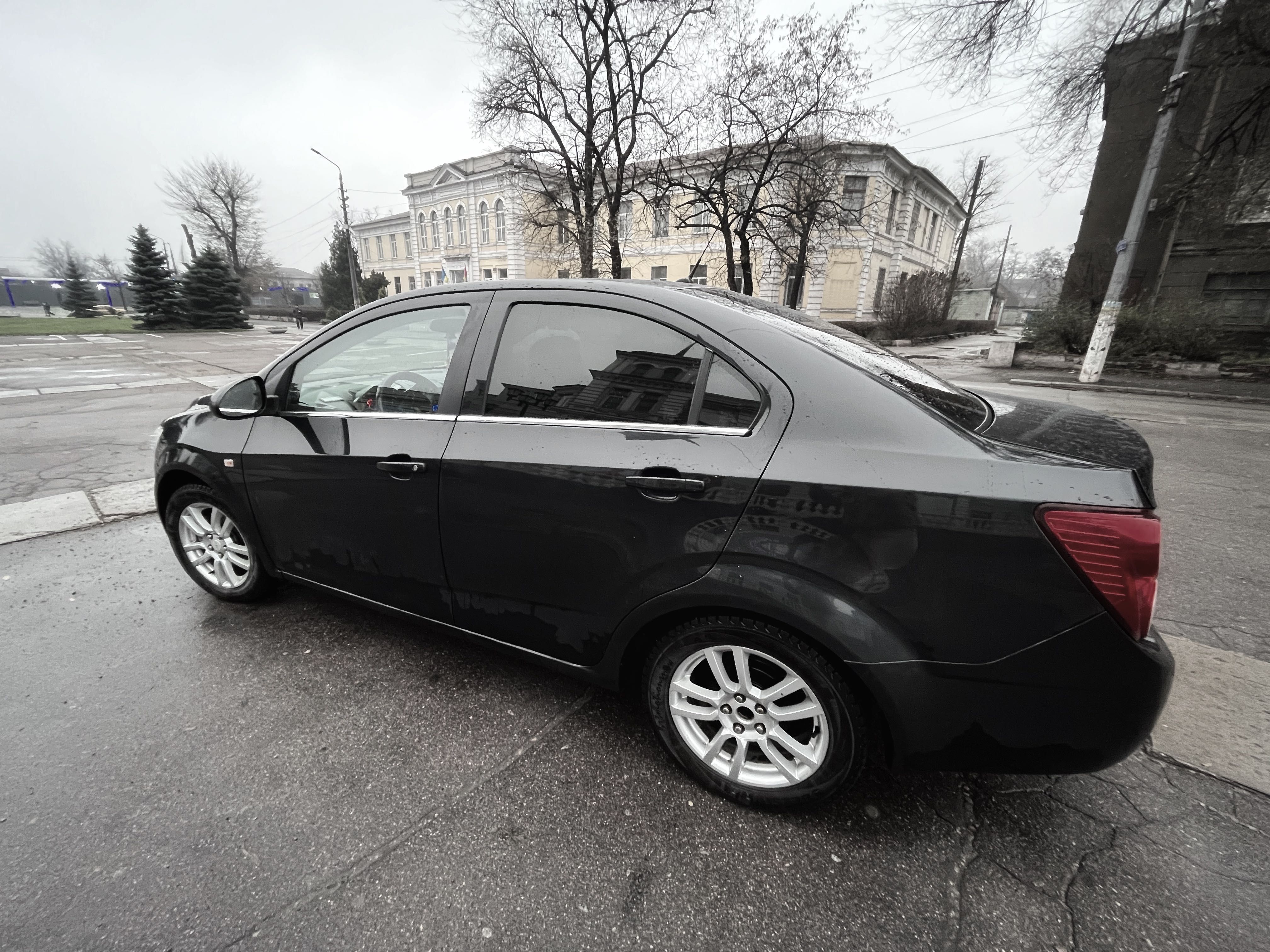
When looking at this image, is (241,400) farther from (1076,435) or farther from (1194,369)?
(1194,369)

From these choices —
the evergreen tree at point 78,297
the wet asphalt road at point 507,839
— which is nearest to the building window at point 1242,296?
the wet asphalt road at point 507,839

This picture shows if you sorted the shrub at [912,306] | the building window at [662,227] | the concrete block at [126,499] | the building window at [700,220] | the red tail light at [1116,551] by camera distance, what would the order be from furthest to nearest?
the building window at [662,227] < the building window at [700,220] < the shrub at [912,306] < the concrete block at [126,499] < the red tail light at [1116,551]

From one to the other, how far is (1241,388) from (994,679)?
16.9m

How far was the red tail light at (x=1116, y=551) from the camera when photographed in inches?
52.7

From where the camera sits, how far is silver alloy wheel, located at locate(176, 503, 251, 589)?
2932 millimetres

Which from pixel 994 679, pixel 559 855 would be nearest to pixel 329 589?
pixel 559 855

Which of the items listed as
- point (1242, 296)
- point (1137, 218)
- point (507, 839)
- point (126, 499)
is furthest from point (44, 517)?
point (1242, 296)

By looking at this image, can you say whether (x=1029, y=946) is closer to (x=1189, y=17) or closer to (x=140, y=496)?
(x=140, y=496)

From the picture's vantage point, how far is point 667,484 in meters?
1.71

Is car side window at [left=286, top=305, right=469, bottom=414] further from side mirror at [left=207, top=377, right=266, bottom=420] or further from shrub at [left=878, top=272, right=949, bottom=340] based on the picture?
shrub at [left=878, top=272, right=949, bottom=340]

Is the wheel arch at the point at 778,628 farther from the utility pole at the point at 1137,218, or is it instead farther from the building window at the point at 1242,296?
the building window at the point at 1242,296

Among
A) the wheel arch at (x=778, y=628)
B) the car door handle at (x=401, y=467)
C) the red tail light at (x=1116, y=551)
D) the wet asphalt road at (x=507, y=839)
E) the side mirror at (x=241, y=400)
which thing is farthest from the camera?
the side mirror at (x=241, y=400)

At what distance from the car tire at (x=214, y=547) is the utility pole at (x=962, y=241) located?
32.2 meters

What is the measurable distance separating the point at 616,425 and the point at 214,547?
256 cm
